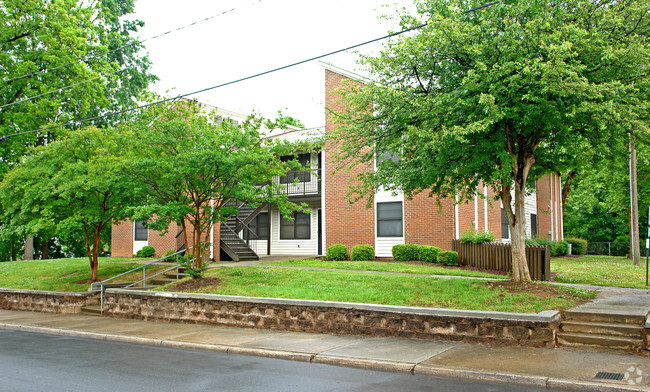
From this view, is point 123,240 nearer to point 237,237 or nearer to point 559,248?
point 237,237

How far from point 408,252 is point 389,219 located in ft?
8.44

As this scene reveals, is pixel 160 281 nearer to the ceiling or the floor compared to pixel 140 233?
nearer to the floor

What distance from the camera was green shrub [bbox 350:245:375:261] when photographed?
2234 centimetres

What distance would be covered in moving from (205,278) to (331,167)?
10214 mm

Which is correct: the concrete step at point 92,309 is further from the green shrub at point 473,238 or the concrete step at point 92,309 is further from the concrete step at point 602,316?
the green shrub at point 473,238

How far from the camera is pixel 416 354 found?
28.1 feet

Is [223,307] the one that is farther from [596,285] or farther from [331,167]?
[331,167]

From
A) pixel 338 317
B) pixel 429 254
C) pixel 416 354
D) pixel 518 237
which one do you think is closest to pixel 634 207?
pixel 429 254

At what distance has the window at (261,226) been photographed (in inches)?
1154

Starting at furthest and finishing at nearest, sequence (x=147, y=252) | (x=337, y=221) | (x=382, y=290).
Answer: (x=147, y=252), (x=337, y=221), (x=382, y=290)

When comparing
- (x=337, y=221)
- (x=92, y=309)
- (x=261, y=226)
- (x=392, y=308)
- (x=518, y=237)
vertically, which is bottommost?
(x=92, y=309)

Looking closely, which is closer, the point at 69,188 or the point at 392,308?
the point at 392,308

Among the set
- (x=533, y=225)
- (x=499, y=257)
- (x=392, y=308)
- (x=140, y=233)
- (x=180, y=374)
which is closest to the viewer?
(x=180, y=374)

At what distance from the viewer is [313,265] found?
19.7 meters
